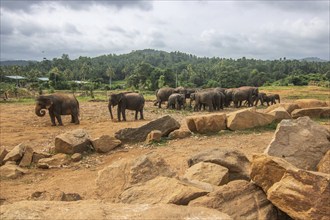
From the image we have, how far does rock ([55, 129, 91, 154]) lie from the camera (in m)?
12.9

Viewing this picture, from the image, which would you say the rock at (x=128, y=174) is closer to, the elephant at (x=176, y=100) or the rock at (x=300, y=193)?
the rock at (x=300, y=193)

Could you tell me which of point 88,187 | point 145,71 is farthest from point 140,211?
point 145,71

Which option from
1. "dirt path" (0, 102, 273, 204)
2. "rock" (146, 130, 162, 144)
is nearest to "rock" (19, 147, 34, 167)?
"dirt path" (0, 102, 273, 204)

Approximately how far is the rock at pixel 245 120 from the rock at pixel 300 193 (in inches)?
357

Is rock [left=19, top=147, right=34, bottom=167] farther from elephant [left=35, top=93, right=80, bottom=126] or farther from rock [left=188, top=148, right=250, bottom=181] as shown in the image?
elephant [left=35, top=93, right=80, bottom=126]

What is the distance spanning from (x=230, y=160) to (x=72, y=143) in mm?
6690

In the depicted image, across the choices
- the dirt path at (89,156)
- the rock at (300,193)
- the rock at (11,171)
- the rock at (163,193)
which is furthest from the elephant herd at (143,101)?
the rock at (300,193)

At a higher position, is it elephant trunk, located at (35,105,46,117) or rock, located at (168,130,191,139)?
elephant trunk, located at (35,105,46,117)

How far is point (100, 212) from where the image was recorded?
154 inches

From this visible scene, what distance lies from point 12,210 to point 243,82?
66298mm

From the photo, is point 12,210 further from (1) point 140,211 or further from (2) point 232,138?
(2) point 232,138

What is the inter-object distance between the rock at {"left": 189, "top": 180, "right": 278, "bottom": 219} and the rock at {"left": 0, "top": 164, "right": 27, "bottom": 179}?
7.28m

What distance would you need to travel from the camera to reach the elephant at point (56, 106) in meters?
20.5

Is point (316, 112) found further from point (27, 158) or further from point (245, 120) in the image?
point (27, 158)
